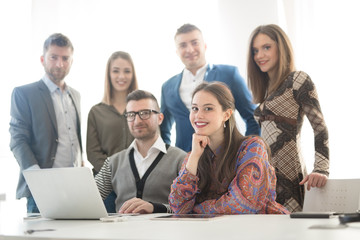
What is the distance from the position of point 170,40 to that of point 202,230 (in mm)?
3324

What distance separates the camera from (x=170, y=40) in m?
4.52

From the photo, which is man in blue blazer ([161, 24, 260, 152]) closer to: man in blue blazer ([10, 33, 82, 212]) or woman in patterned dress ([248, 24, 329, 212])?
woman in patterned dress ([248, 24, 329, 212])

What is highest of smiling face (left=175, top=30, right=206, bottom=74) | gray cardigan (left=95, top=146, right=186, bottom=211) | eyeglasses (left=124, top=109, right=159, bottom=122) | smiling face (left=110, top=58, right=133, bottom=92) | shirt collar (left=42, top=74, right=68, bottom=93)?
smiling face (left=175, top=30, right=206, bottom=74)

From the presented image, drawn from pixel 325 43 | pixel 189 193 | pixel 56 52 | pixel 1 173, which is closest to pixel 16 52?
pixel 1 173

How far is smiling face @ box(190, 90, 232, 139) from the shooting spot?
2.23 metres

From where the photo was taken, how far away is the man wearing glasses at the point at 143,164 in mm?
2652

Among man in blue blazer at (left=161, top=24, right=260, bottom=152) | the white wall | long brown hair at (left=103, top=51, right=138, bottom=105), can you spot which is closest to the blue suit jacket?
man in blue blazer at (left=161, top=24, right=260, bottom=152)

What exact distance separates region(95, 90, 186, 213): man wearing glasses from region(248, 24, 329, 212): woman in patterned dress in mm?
515

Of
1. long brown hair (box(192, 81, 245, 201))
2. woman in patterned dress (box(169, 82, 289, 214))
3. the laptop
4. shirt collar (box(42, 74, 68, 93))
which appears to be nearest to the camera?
the laptop

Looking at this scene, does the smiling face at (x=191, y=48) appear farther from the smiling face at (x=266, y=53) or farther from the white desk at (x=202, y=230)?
the white desk at (x=202, y=230)

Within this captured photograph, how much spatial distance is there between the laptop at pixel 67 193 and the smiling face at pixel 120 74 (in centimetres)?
148

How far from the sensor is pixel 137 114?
2.80 metres

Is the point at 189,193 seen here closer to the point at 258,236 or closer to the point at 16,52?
the point at 258,236

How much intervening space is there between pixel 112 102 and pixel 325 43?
5.46 feet
